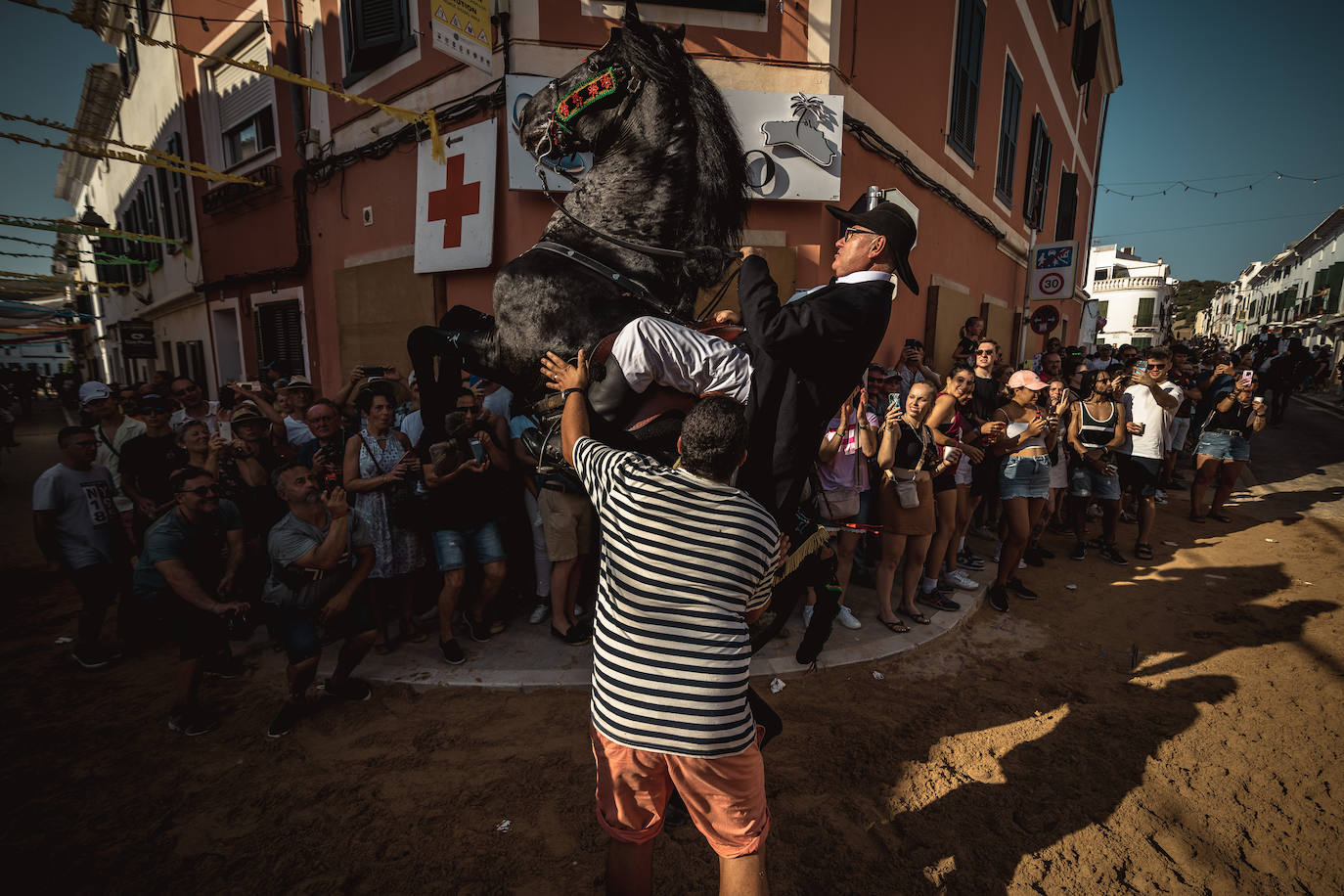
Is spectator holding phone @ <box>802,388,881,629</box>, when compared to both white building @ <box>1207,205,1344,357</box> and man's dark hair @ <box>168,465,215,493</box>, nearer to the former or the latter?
man's dark hair @ <box>168,465,215,493</box>

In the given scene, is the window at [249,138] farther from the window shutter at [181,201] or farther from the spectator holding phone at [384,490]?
the spectator holding phone at [384,490]

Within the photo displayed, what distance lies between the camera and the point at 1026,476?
5328 millimetres

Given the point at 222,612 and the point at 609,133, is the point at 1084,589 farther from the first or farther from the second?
the point at 222,612

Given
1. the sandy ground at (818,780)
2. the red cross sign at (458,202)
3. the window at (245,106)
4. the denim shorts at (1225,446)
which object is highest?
the window at (245,106)

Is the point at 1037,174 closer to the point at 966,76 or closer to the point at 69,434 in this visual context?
the point at 966,76

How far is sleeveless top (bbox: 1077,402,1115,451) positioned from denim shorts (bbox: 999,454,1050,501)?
5.61 feet

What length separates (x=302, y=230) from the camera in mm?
8703

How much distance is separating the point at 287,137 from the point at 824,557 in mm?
10840

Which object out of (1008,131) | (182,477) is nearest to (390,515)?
(182,477)

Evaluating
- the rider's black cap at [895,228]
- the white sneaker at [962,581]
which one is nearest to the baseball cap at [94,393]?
the rider's black cap at [895,228]

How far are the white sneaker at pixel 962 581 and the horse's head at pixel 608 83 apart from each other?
534 centimetres

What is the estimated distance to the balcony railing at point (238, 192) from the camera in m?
9.18

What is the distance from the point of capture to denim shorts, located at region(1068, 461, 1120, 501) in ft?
21.4

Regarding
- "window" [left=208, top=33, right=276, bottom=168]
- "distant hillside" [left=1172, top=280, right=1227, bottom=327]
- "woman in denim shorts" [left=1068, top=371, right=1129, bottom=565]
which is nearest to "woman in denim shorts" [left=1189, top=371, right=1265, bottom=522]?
"woman in denim shorts" [left=1068, top=371, right=1129, bottom=565]
